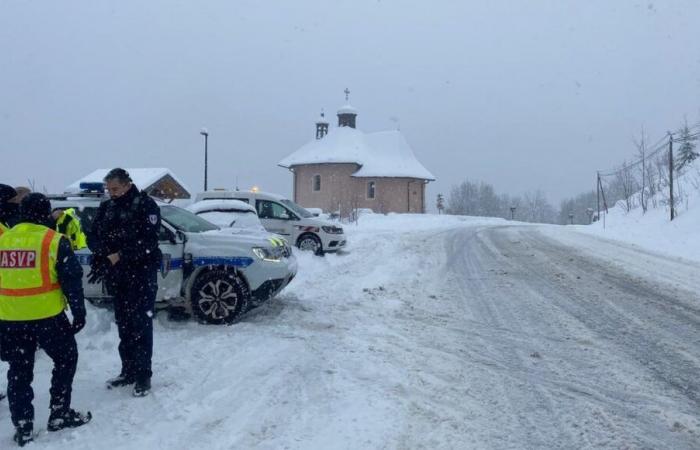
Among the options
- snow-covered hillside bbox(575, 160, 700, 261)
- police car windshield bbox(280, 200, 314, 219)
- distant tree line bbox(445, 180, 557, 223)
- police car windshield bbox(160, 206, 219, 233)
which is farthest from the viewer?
distant tree line bbox(445, 180, 557, 223)

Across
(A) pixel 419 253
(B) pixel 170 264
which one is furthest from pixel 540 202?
(B) pixel 170 264

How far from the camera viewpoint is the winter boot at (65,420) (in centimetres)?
411

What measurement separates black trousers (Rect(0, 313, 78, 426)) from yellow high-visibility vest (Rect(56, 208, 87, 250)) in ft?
10.4

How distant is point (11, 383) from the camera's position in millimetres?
4012

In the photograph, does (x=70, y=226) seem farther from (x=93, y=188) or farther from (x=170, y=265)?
(x=170, y=265)

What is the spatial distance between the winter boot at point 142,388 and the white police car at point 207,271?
2243mm

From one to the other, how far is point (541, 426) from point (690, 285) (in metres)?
7.34

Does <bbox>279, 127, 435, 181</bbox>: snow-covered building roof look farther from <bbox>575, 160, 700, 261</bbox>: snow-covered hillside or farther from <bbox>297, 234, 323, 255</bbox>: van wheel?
<bbox>297, 234, 323, 255</bbox>: van wheel

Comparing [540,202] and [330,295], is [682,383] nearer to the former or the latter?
[330,295]

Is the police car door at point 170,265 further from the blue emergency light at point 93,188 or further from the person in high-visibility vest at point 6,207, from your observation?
the person in high-visibility vest at point 6,207

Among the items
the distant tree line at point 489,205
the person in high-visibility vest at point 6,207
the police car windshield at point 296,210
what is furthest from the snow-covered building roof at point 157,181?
the distant tree line at point 489,205

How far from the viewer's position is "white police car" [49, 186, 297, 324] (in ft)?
23.0

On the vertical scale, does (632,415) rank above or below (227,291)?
below

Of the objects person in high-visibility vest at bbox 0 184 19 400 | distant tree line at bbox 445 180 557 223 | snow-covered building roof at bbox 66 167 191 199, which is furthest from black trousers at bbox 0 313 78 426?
distant tree line at bbox 445 180 557 223
